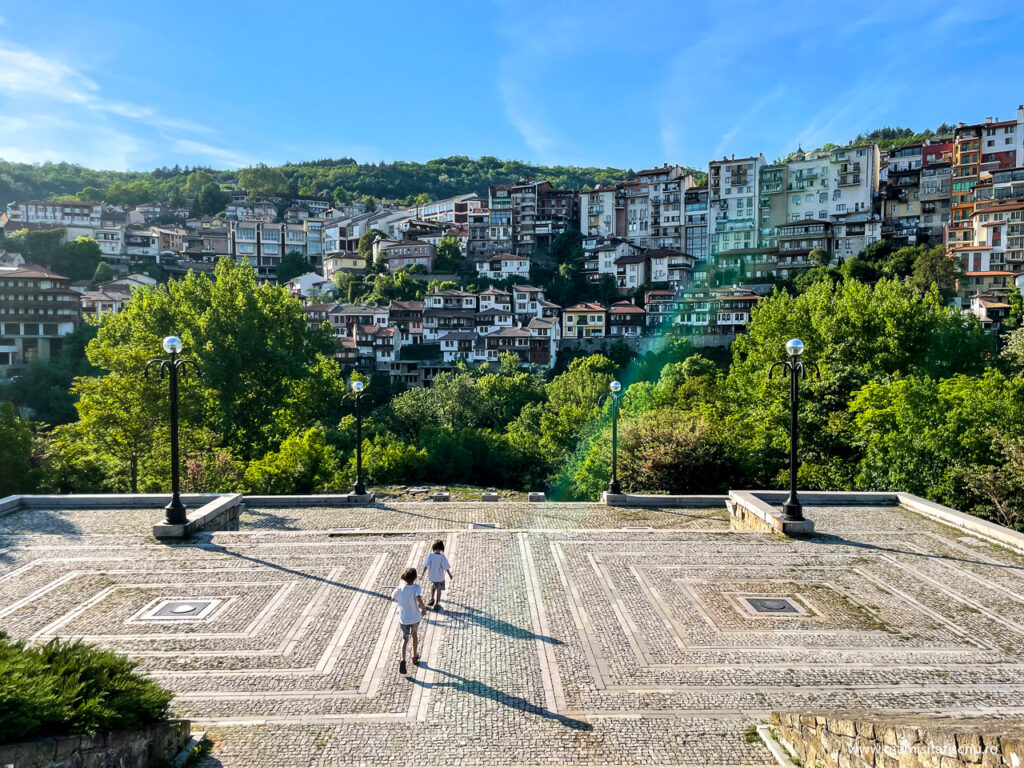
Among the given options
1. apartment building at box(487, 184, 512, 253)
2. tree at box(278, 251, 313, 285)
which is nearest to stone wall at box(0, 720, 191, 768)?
apartment building at box(487, 184, 512, 253)

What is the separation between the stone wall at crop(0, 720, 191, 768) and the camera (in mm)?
4574

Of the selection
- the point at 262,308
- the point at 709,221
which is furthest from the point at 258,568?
the point at 709,221

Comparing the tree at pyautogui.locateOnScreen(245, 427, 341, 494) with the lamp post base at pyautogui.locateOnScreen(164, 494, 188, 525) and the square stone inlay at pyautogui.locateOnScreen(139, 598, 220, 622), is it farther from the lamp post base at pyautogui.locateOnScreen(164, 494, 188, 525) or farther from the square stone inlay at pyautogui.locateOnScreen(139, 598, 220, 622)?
the square stone inlay at pyautogui.locateOnScreen(139, 598, 220, 622)

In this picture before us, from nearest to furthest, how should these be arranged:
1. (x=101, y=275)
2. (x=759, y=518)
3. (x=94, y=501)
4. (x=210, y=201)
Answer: (x=759, y=518), (x=94, y=501), (x=101, y=275), (x=210, y=201)

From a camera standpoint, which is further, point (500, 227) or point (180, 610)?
point (500, 227)

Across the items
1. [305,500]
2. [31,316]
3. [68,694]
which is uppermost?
[31,316]

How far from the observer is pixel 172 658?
8148 mm

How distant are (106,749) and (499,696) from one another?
3.54 metres

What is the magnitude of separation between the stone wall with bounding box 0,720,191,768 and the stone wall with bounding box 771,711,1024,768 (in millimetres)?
5214

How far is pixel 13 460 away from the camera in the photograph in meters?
20.8

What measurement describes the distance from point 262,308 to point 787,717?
28508 mm

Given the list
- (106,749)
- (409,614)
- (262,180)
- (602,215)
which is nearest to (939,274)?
(602,215)

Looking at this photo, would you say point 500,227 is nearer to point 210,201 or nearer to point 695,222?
point 695,222

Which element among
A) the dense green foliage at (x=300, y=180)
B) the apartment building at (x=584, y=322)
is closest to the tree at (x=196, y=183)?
the dense green foliage at (x=300, y=180)
